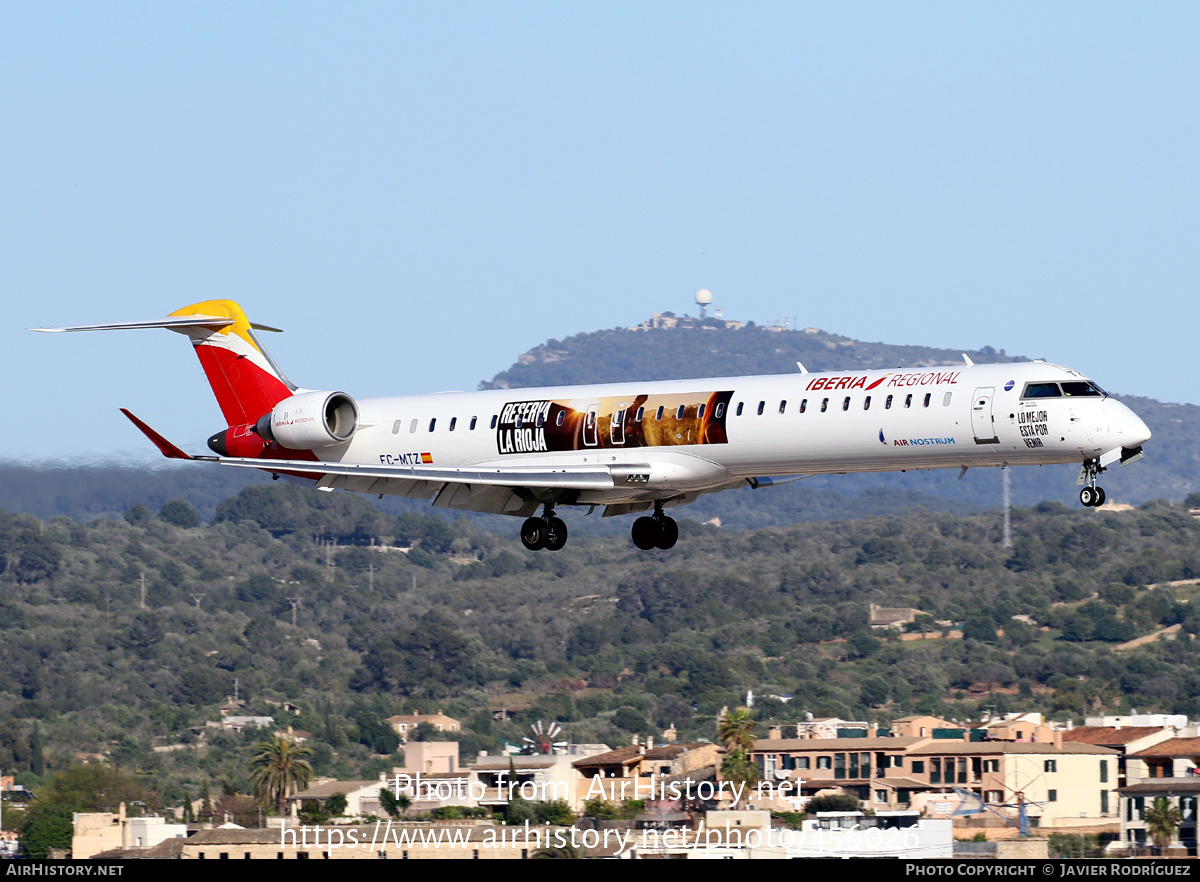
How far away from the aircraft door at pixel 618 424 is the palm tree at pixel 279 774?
224ft

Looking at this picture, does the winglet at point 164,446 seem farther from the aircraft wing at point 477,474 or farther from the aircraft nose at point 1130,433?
the aircraft nose at point 1130,433

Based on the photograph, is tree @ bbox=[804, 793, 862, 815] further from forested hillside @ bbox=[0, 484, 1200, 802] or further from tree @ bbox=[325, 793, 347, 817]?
forested hillside @ bbox=[0, 484, 1200, 802]

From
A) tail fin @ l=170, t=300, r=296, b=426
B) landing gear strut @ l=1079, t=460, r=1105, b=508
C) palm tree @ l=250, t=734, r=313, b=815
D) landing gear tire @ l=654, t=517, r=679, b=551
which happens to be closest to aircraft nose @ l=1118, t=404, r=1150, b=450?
landing gear strut @ l=1079, t=460, r=1105, b=508

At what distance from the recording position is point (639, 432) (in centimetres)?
3497

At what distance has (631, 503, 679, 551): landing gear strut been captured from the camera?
37.7m

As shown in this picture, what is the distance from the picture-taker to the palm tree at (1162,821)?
74000 millimetres

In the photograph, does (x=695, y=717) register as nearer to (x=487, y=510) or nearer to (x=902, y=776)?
(x=902, y=776)

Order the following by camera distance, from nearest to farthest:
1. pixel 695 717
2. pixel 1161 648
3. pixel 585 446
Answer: pixel 585 446
pixel 695 717
pixel 1161 648

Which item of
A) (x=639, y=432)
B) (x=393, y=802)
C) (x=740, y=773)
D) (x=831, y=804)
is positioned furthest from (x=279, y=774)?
(x=639, y=432)

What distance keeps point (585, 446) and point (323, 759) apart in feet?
339

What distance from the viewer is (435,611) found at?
7702 inches

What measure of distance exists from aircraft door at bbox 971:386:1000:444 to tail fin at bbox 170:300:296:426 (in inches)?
668
